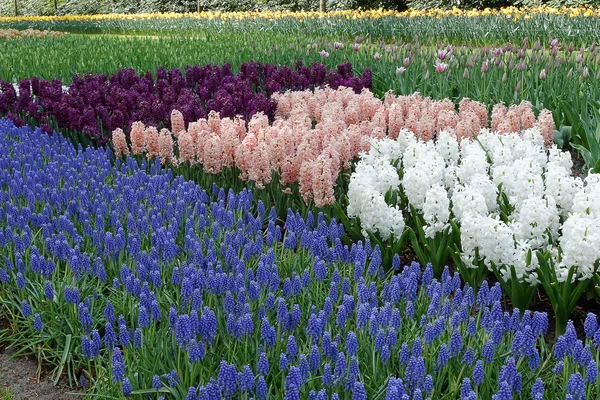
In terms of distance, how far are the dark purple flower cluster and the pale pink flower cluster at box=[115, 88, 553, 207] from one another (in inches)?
21.9

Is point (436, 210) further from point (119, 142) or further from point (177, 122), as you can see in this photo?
point (119, 142)

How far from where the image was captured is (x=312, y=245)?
141 inches

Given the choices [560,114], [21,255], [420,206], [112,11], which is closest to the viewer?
[21,255]

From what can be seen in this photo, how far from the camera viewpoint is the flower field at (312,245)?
2545mm

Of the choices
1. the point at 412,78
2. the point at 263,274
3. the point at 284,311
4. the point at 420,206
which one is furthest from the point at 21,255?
the point at 412,78

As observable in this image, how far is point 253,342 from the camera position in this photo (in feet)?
9.05

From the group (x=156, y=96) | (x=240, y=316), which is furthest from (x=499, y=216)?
(x=156, y=96)

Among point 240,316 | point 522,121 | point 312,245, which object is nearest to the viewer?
point 240,316

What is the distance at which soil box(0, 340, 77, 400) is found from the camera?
9.77 feet

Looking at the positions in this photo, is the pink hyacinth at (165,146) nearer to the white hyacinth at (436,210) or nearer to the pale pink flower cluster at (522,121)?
the white hyacinth at (436,210)

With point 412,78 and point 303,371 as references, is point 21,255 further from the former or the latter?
point 412,78

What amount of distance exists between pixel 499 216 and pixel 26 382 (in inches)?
102

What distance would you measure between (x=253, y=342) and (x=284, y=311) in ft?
0.66

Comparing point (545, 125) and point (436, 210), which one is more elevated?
point (545, 125)
